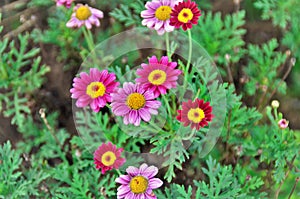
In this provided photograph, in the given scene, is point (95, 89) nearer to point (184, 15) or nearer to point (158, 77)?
point (158, 77)

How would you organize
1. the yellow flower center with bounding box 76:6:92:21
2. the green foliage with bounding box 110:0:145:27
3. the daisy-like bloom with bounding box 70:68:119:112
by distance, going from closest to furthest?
the daisy-like bloom with bounding box 70:68:119:112 < the yellow flower center with bounding box 76:6:92:21 < the green foliage with bounding box 110:0:145:27

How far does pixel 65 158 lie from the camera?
6.66 feet

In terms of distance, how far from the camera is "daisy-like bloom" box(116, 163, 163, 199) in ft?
4.68

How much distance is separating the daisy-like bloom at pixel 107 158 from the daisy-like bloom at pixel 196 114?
30 centimetres

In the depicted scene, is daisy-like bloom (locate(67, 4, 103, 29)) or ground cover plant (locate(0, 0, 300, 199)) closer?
ground cover plant (locate(0, 0, 300, 199))

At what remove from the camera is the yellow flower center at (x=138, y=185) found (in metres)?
1.42

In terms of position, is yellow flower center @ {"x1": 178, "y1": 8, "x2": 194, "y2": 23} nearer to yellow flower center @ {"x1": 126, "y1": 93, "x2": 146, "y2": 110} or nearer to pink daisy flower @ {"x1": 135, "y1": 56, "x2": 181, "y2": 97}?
pink daisy flower @ {"x1": 135, "y1": 56, "x2": 181, "y2": 97}

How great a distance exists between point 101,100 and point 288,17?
1.25 metres

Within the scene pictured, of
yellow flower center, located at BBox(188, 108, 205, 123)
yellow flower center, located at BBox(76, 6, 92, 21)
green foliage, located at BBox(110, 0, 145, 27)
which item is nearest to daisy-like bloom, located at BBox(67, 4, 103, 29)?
yellow flower center, located at BBox(76, 6, 92, 21)

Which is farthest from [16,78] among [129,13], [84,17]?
[129,13]

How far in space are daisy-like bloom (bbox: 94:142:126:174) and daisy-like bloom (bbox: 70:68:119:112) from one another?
217mm

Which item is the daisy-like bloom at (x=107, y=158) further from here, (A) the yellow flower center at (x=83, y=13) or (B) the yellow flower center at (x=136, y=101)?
(A) the yellow flower center at (x=83, y=13)

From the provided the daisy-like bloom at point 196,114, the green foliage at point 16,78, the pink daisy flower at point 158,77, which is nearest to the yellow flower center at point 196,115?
the daisy-like bloom at point 196,114

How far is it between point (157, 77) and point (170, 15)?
0.27m
